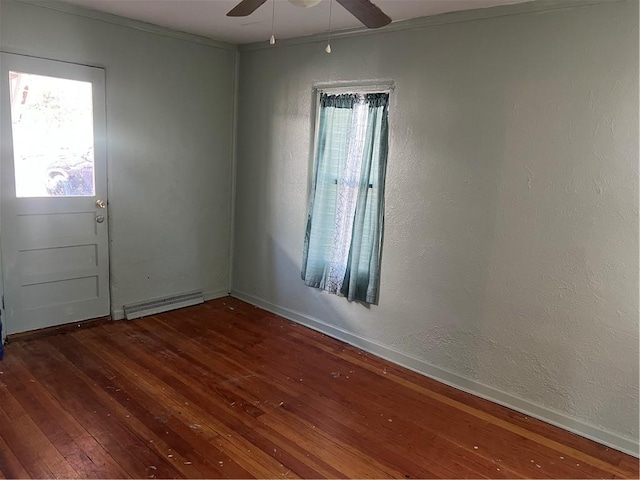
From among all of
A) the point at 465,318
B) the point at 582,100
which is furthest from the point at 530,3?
the point at 465,318

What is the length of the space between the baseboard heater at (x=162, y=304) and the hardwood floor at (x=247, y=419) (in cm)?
37

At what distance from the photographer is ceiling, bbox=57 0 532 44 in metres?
2.84

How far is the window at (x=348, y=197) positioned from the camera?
339cm

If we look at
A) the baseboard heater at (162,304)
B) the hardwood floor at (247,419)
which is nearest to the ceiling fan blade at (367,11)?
the hardwood floor at (247,419)

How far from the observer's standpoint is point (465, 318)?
121 inches

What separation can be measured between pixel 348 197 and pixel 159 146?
1.69 meters

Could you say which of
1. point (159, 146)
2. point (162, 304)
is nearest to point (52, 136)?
point (159, 146)

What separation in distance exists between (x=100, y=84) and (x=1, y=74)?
0.64 metres

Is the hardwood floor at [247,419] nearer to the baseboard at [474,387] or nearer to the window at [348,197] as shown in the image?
the baseboard at [474,387]

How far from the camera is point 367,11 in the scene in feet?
6.87

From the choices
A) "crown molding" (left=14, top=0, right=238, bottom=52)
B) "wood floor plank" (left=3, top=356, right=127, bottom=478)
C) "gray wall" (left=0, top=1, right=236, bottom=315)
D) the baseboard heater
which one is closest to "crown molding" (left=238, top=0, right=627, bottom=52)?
"crown molding" (left=14, top=0, right=238, bottom=52)

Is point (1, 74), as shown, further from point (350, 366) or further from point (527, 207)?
point (527, 207)

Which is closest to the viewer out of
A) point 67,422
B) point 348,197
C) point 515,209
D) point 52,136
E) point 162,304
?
point 67,422

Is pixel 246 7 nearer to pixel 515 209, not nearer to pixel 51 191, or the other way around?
pixel 515 209
